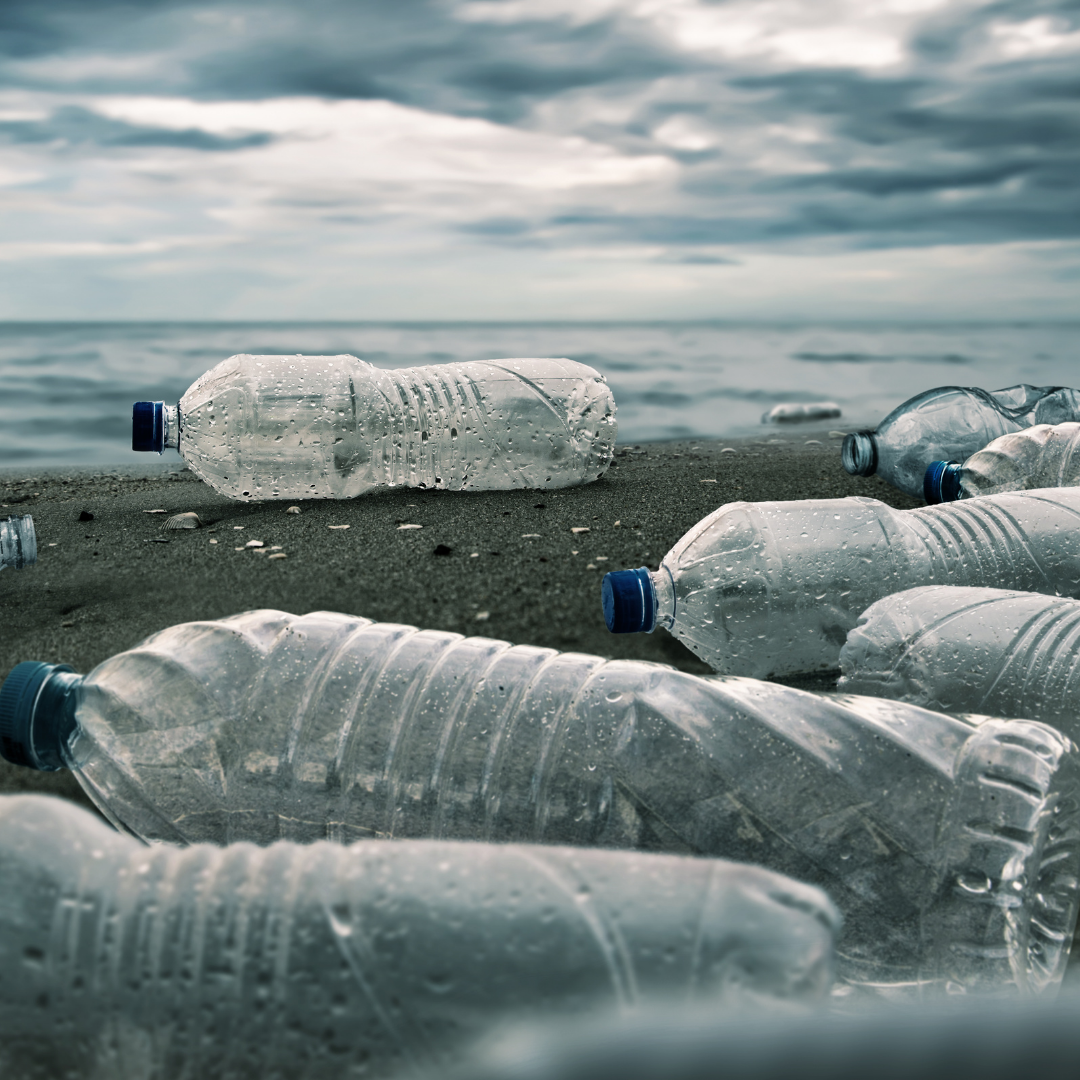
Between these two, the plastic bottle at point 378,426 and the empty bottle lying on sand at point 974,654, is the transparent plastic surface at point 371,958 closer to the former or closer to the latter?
the empty bottle lying on sand at point 974,654

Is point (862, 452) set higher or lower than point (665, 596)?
higher

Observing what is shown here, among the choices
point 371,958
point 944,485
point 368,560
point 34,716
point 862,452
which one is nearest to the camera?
point 371,958

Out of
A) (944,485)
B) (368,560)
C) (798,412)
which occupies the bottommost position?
(368,560)

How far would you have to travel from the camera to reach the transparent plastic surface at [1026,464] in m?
2.38

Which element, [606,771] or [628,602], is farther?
[628,602]

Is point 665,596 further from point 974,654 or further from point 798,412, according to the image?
point 798,412

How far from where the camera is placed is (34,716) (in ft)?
3.54

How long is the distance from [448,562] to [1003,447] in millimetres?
1380

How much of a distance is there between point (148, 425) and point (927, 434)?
2.24 m

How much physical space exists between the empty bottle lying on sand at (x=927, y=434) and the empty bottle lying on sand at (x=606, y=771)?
1.97m

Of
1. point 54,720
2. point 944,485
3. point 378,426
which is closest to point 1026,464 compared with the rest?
point 944,485

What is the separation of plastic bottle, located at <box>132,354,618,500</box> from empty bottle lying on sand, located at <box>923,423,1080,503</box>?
1041 mm

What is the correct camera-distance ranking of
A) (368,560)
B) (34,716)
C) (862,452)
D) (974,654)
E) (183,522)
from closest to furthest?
(34,716) < (974,654) < (368,560) < (183,522) < (862,452)

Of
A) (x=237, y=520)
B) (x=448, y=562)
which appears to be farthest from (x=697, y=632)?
(x=237, y=520)
